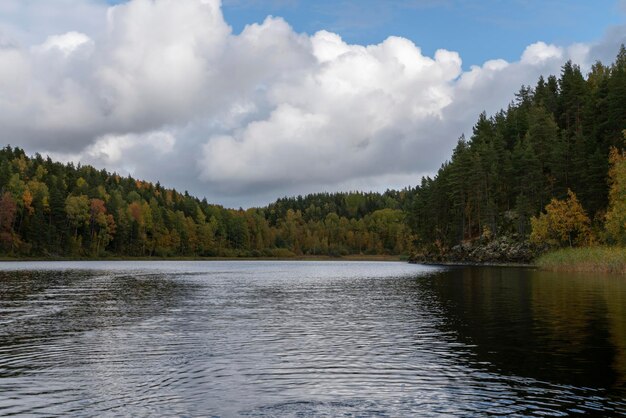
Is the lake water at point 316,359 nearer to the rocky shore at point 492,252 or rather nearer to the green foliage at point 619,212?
the green foliage at point 619,212

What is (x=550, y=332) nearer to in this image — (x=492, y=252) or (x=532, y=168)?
(x=532, y=168)

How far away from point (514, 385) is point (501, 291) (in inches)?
1580

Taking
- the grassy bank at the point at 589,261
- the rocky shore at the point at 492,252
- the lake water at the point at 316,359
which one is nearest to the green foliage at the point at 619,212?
the grassy bank at the point at 589,261

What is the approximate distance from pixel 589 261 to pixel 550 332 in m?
63.8

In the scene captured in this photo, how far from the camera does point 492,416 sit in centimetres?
1517

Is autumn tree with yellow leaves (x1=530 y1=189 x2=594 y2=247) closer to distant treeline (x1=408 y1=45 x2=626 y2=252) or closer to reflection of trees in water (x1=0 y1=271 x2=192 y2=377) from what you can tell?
distant treeline (x1=408 y1=45 x2=626 y2=252)

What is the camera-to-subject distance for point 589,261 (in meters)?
86.1

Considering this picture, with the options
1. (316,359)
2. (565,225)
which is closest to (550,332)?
(316,359)

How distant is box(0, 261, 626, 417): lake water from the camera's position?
54.0 feet

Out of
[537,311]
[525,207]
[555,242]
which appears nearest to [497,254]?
[525,207]

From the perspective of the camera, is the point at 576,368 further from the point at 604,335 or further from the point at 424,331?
the point at 424,331

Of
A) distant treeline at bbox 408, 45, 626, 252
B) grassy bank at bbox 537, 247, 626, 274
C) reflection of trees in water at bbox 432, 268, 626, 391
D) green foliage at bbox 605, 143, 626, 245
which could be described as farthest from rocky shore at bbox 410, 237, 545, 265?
reflection of trees in water at bbox 432, 268, 626, 391

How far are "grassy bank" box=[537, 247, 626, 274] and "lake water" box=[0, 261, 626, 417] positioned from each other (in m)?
36.3

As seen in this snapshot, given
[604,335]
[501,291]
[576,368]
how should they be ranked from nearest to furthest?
[576,368] → [604,335] → [501,291]
